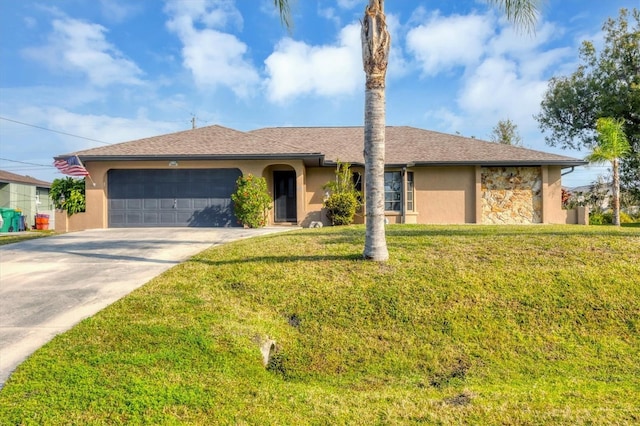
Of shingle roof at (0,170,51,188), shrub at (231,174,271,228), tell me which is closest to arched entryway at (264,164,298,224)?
shrub at (231,174,271,228)

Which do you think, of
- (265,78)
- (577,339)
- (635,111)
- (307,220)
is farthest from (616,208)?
(265,78)

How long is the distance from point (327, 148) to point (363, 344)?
14.6 m

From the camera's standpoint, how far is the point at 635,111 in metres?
21.5

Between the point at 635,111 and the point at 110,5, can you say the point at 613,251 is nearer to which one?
the point at 110,5

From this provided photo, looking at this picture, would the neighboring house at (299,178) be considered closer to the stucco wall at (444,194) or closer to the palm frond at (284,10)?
the stucco wall at (444,194)

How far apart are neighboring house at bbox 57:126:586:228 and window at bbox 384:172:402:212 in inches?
1.8

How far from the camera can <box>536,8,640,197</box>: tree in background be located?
21.8 meters

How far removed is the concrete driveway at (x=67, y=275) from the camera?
4.79 m

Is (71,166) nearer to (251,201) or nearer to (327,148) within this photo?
(251,201)

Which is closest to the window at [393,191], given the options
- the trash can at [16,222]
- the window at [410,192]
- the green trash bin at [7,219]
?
the window at [410,192]

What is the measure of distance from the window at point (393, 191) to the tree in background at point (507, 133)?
2233 cm

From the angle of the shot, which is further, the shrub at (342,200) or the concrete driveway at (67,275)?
the shrub at (342,200)

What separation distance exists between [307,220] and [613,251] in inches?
427

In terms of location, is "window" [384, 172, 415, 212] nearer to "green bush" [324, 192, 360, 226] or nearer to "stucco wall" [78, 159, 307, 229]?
"green bush" [324, 192, 360, 226]
